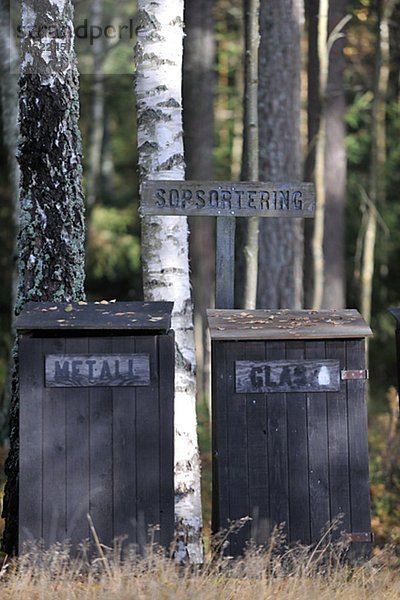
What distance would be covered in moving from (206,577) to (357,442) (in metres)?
1.08

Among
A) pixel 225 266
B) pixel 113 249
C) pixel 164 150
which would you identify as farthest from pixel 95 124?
pixel 225 266

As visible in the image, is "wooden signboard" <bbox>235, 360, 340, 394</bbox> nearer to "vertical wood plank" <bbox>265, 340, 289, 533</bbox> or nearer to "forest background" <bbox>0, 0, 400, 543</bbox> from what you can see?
"vertical wood plank" <bbox>265, 340, 289, 533</bbox>

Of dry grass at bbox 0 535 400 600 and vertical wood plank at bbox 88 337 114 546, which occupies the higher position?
vertical wood plank at bbox 88 337 114 546

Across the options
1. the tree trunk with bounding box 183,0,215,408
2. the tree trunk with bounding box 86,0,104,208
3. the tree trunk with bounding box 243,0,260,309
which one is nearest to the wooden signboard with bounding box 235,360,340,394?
the tree trunk with bounding box 243,0,260,309

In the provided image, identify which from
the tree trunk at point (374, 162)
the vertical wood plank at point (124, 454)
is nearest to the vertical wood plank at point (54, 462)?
the vertical wood plank at point (124, 454)

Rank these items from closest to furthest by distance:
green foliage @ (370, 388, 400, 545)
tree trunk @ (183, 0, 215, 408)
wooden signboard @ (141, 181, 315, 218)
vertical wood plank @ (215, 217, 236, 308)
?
wooden signboard @ (141, 181, 315, 218) < vertical wood plank @ (215, 217, 236, 308) < green foliage @ (370, 388, 400, 545) < tree trunk @ (183, 0, 215, 408)

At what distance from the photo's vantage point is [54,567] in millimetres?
5055

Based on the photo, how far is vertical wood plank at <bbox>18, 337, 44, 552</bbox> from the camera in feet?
16.8

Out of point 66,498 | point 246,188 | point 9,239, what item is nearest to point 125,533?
point 66,498

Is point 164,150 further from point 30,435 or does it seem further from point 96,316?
point 30,435

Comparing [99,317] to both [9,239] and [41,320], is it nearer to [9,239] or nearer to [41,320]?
[41,320]

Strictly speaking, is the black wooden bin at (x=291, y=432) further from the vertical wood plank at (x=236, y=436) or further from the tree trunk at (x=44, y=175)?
the tree trunk at (x=44, y=175)

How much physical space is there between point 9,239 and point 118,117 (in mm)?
7771

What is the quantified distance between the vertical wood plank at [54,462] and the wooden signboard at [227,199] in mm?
1346
